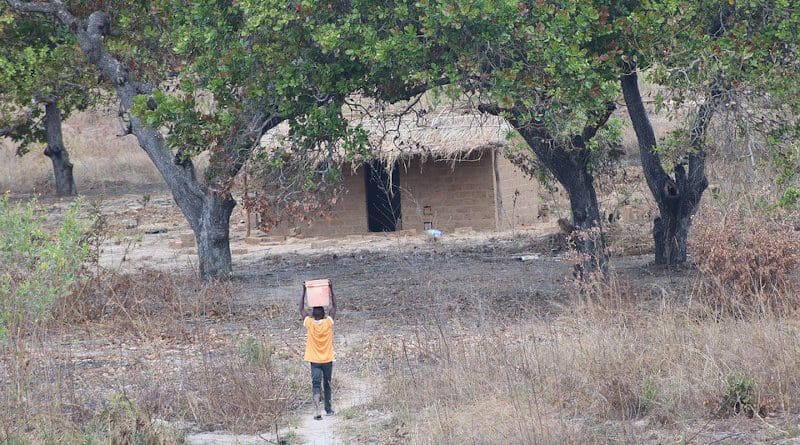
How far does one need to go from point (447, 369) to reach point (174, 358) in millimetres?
2975

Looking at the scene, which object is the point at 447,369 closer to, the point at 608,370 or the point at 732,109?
the point at 608,370

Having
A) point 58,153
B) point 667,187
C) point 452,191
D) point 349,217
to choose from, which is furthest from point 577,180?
point 58,153

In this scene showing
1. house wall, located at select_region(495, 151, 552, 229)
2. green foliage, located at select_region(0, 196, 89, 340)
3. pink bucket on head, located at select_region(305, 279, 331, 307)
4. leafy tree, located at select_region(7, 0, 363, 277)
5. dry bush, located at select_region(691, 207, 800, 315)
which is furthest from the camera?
house wall, located at select_region(495, 151, 552, 229)

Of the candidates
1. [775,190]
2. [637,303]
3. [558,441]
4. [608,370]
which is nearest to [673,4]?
[775,190]

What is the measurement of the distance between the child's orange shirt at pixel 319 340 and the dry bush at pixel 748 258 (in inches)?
142

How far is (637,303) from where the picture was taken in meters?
10.1

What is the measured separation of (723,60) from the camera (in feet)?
32.4

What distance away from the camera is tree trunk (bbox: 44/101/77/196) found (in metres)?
26.1

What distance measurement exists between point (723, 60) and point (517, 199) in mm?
11263

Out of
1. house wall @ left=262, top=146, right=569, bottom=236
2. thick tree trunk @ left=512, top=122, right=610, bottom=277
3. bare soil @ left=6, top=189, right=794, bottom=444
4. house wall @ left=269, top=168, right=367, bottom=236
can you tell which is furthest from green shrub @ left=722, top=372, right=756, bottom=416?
house wall @ left=269, top=168, right=367, bottom=236

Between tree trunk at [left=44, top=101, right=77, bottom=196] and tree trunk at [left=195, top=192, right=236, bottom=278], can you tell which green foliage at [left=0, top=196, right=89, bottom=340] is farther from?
tree trunk at [left=44, top=101, right=77, bottom=196]

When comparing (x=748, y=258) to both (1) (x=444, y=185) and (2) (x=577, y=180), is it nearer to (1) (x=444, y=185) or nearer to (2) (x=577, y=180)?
(2) (x=577, y=180)

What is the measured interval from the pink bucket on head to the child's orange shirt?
0.48ft

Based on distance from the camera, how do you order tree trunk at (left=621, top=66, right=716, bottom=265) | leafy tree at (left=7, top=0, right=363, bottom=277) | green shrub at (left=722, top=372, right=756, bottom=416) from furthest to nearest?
tree trunk at (left=621, top=66, right=716, bottom=265) → leafy tree at (left=7, top=0, right=363, bottom=277) → green shrub at (left=722, top=372, right=756, bottom=416)
